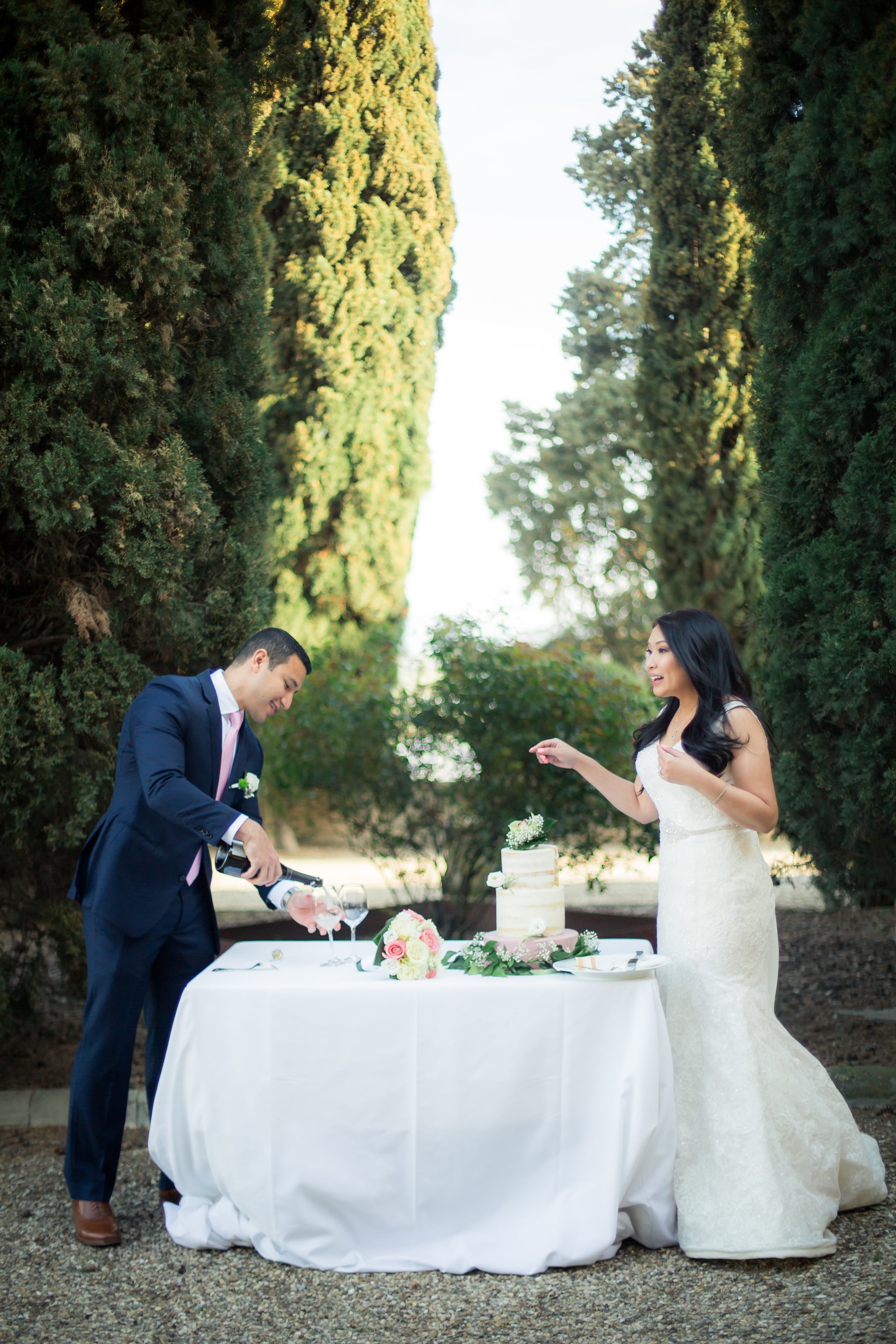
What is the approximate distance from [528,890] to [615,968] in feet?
1.14

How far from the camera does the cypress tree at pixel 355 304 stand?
1059cm

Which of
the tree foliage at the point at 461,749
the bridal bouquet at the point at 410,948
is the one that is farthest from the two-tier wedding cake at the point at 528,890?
the tree foliage at the point at 461,749

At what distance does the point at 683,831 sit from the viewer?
350cm

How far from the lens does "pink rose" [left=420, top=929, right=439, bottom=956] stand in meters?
Result: 3.19

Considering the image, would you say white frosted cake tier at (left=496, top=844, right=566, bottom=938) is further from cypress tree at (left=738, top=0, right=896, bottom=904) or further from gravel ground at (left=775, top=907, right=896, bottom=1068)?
gravel ground at (left=775, top=907, right=896, bottom=1068)

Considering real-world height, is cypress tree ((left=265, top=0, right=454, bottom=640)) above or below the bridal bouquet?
above

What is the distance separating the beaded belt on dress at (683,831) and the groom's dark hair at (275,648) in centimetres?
128

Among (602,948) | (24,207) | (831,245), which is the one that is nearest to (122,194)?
(24,207)

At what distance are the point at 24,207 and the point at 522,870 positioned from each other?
3.35 metres

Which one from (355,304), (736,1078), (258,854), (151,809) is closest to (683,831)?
(736,1078)

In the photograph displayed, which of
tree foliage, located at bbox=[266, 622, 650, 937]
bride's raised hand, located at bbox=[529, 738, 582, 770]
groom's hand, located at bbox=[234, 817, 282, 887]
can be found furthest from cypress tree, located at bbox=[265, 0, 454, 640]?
groom's hand, located at bbox=[234, 817, 282, 887]

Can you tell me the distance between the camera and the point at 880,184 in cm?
438

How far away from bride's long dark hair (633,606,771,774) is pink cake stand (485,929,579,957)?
68cm

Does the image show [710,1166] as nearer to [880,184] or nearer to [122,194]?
[880,184]
